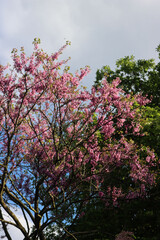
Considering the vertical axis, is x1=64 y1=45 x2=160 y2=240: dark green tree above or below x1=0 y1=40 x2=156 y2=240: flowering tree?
below

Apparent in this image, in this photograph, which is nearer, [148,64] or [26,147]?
[26,147]

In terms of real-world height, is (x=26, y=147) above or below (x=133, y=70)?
below

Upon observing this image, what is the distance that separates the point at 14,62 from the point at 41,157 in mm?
4080

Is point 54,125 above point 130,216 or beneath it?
above

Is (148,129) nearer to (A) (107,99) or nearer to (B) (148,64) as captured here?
(A) (107,99)

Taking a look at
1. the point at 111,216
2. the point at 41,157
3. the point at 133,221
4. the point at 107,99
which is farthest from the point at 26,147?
the point at 133,221

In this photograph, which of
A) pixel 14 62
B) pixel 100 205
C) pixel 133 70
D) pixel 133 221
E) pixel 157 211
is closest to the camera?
pixel 14 62

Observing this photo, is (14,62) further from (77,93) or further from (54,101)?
(77,93)

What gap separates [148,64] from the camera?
64.3ft

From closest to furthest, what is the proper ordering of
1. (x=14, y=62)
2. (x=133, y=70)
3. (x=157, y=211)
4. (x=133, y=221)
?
(x=14, y=62) < (x=157, y=211) < (x=133, y=221) < (x=133, y=70)

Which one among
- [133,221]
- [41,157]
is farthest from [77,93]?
[133,221]

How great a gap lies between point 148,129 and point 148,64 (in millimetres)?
9459

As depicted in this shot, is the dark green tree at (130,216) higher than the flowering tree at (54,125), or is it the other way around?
the flowering tree at (54,125)

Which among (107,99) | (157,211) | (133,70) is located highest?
(133,70)
